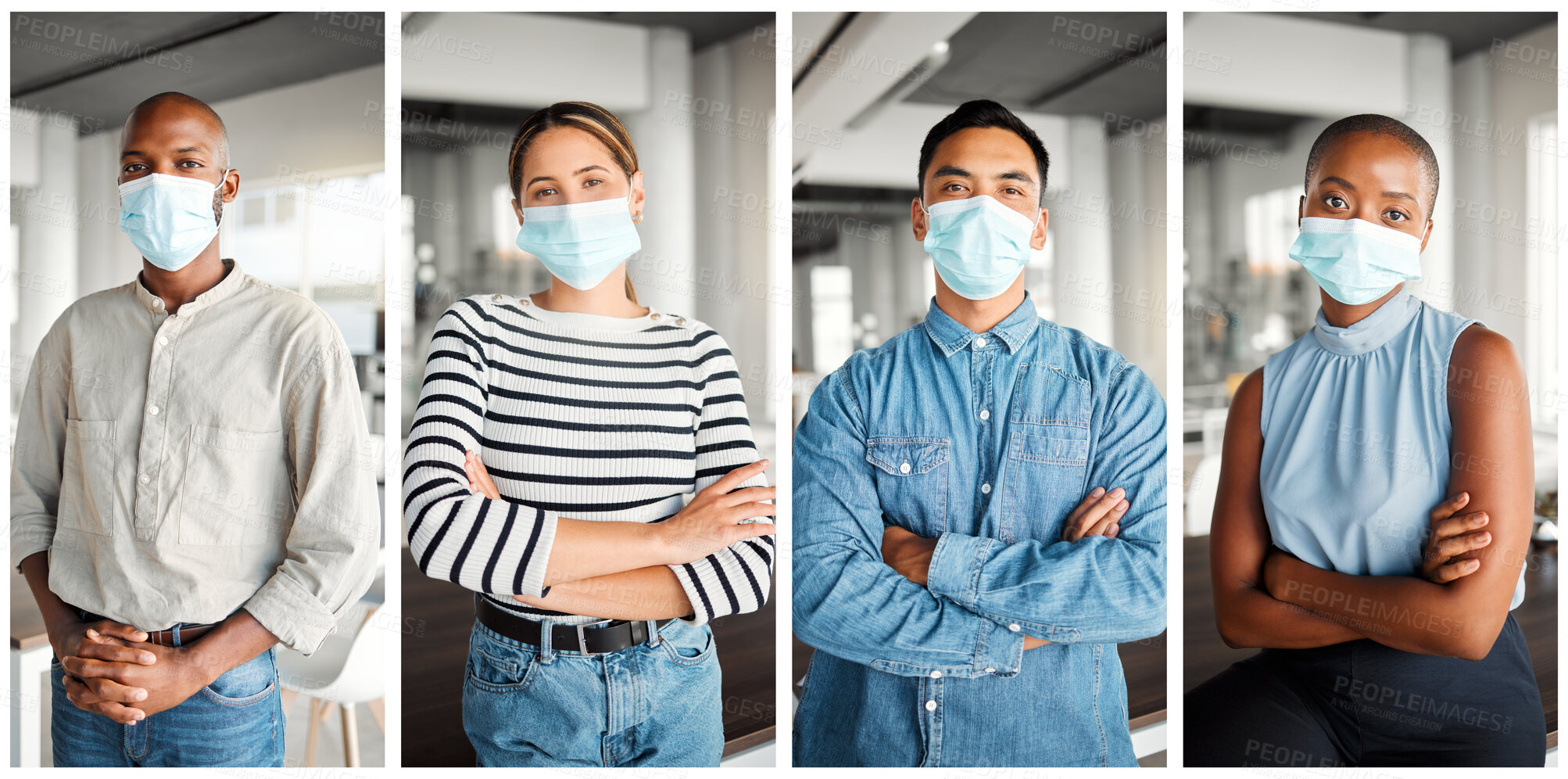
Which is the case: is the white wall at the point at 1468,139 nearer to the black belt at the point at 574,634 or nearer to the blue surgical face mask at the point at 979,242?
the blue surgical face mask at the point at 979,242

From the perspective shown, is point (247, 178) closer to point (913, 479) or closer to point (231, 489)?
point (231, 489)

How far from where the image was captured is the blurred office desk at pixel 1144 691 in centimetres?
197

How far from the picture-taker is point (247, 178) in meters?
5.62

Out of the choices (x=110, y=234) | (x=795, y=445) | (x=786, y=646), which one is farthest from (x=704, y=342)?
(x=110, y=234)

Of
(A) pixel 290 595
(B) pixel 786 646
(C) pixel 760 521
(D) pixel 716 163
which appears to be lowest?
(B) pixel 786 646

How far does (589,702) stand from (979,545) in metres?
0.71

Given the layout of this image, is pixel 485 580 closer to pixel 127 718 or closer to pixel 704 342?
pixel 704 342

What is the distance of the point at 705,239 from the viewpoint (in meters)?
2.27

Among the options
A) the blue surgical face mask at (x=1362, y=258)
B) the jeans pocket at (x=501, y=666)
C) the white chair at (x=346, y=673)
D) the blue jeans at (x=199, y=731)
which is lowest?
the white chair at (x=346, y=673)

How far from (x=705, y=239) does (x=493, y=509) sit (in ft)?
3.30

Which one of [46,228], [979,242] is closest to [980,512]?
[979,242]

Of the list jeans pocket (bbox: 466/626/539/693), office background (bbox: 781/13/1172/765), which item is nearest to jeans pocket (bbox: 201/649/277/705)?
jeans pocket (bbox: 466/626/539/693)

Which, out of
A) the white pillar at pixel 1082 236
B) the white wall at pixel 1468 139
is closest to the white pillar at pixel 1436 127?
the white wall at pixel 1468 139

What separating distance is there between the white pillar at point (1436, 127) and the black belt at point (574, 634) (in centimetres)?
178
